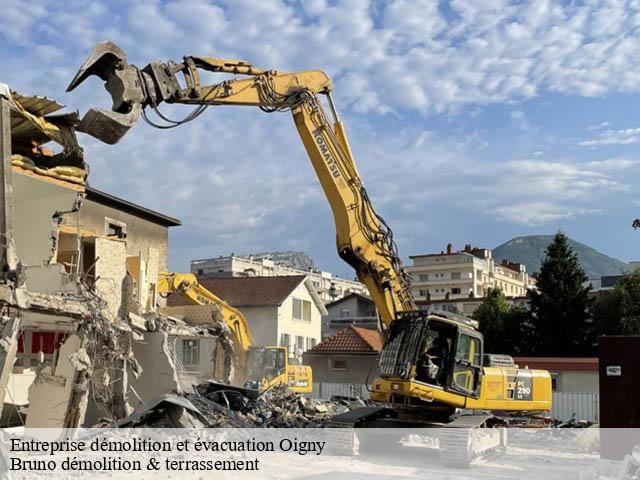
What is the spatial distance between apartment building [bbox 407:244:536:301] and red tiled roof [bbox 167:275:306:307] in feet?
193

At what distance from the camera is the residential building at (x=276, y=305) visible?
48.4 metres

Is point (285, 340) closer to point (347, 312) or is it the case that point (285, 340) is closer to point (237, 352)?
point (347, 312)

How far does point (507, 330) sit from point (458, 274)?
6143 cm

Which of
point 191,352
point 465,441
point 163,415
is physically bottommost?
point 465,441

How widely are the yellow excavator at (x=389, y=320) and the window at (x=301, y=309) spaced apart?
1268 inches

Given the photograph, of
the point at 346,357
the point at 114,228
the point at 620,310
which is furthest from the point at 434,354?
the point at 620,310

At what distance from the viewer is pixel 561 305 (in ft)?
156

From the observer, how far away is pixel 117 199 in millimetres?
35719

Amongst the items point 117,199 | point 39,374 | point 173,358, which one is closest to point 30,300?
point 39,374

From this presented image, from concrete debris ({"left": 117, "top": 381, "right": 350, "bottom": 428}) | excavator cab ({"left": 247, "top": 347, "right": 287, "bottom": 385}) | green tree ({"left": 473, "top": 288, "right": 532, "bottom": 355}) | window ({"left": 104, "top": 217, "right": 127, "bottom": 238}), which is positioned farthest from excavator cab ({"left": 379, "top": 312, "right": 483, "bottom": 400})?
green tree ({"left": 473, "top": 288, "right": 532, "bottom": 355})

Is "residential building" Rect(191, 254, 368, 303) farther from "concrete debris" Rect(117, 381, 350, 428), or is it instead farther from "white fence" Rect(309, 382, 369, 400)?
"concrete debris" Rect(117, 381, 350, 428)

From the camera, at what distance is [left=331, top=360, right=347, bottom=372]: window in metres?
38.2

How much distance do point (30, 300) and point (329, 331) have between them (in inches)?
2058

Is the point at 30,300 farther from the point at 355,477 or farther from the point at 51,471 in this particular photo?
the point at 355,477
